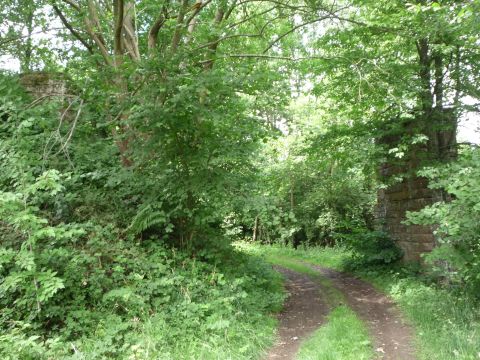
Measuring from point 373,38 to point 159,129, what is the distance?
18.8 feet

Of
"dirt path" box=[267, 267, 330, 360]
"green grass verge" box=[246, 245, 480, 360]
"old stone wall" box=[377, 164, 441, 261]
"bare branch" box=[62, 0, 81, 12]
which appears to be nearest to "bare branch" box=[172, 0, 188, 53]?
"bare branch" box=[62, 0, 81, 12]

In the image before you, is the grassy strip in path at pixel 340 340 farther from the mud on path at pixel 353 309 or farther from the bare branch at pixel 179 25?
the bare branch at pixel 179 25

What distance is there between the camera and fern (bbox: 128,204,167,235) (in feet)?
22.0

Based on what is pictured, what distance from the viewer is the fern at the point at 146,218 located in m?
6.69

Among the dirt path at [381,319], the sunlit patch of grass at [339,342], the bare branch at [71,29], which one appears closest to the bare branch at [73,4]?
the bare branch at [71,29]

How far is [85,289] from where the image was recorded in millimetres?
5871

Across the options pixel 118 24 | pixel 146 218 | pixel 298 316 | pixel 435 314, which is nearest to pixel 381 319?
pixel 435 314

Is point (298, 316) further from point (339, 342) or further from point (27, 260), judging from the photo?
point (27, 260)

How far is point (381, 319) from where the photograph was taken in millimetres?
7297

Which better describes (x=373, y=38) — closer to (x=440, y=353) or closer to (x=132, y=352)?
(x=440, y=353)

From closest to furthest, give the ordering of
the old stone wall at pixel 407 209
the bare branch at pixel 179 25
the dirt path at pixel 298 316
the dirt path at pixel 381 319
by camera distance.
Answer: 1. the dirt path at pixel 381 319
2. the dirt path at pixel 298 316
3. the bare branch at pixel 179 25
4. the old stone wall at pixel 407 209

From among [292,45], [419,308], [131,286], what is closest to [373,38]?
[292,45]

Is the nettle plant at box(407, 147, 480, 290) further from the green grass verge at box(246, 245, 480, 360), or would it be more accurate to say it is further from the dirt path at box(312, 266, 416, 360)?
the dirt path at box(312, 266, 416, 360)

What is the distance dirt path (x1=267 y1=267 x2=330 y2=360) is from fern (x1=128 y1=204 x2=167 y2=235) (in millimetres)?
Result: 2920
